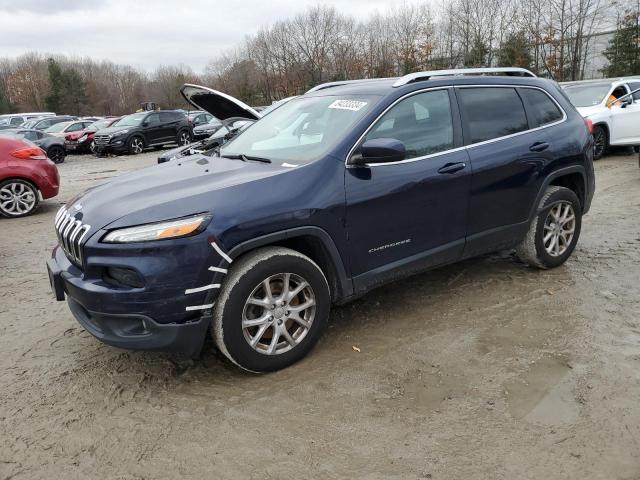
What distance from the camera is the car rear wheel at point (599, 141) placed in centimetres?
1125

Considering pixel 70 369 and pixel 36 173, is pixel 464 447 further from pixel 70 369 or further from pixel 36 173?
pixel 36 173

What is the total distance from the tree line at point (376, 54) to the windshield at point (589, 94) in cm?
2572

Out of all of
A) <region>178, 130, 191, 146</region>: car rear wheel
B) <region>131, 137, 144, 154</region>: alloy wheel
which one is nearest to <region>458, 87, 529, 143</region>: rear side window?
<region>131, 137, 144, 154</region>: alloy wheel

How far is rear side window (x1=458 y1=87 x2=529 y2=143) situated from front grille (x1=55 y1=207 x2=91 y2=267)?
2861mm

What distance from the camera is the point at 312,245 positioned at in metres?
3.36

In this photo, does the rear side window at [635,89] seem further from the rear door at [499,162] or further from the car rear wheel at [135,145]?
the car rear wheel at [135,145]

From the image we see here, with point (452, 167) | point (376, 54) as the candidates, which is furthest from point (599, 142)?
point (376, 54)

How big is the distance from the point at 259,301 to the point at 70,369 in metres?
1.42

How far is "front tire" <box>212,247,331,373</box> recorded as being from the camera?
3.02 metres

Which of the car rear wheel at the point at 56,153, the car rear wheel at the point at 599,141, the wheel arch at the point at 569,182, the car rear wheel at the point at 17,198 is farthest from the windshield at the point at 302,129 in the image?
the car rear wheel at the point at 56,153

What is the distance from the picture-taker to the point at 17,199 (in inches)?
344

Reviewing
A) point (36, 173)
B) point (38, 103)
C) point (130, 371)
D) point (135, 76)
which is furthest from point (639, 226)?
point (135, 76)

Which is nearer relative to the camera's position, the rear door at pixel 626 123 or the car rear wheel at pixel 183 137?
the rear door at pixel 626 123

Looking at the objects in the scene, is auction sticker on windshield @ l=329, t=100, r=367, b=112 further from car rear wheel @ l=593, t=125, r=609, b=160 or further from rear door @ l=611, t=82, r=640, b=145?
rear door @ l=611, t=82, r=640, b=145
